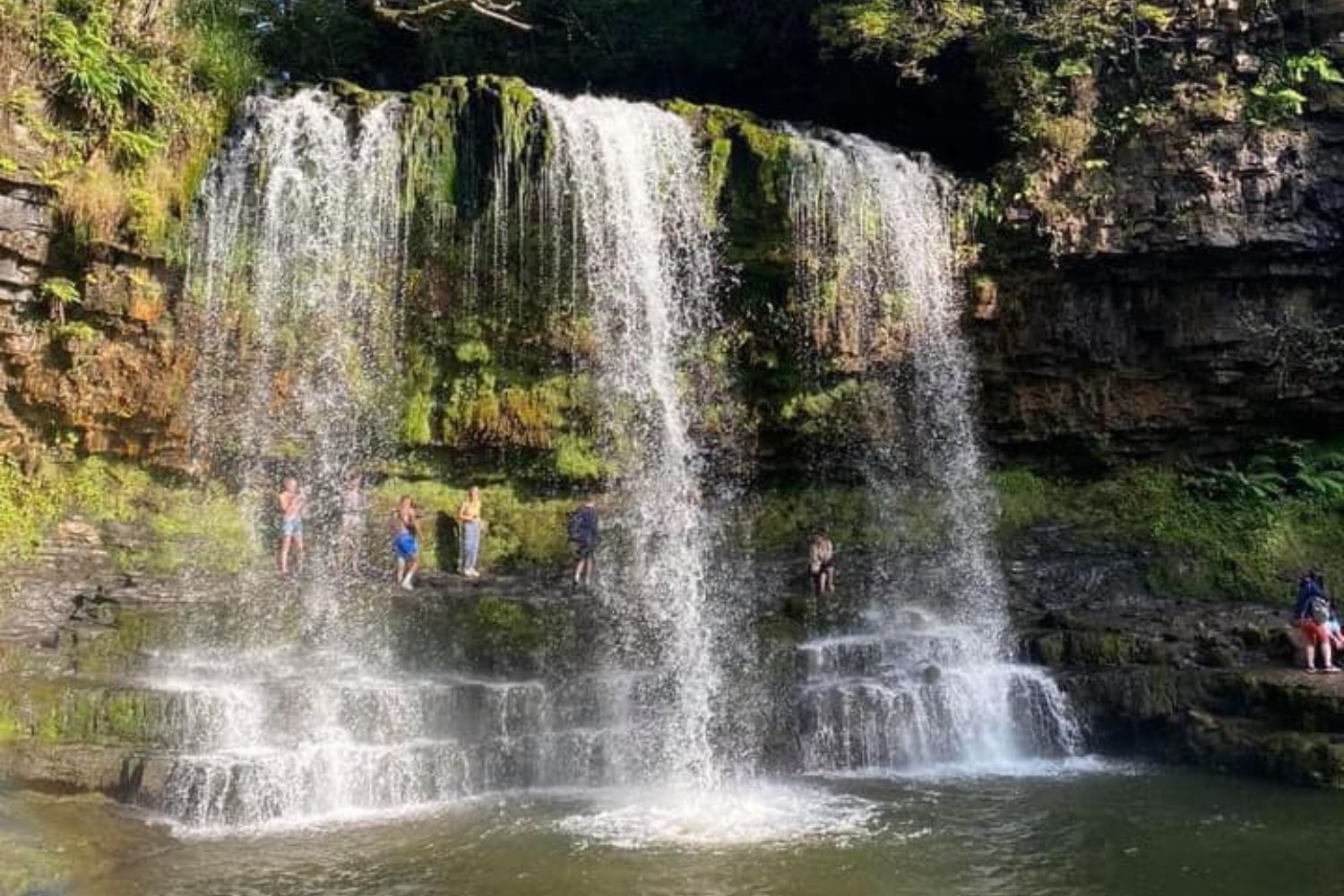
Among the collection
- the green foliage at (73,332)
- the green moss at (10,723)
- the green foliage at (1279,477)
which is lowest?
the green moss at (10,723)

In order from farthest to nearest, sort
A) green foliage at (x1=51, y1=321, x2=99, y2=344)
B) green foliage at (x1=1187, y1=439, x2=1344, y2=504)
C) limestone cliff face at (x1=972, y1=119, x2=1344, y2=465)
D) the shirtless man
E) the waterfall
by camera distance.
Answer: green foliage at (x1=1187, y1=439, x2=1344, y2=504), limestone cliff face at (x1=972, y1=119, x2=1344, y2=465), the waterfall, the shirtless man, green foliage at (x1=51, y1=321, x2=99, y2=344)

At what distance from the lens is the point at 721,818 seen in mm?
9062

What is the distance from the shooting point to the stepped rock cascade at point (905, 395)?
13.3 meters

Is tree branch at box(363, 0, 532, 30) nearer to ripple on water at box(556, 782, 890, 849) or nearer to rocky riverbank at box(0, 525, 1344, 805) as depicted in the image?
rocky riverbank at box(0, 525, 1344, 805)

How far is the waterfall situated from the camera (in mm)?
14250

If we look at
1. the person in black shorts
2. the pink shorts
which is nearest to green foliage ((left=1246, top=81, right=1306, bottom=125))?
the pink shorts

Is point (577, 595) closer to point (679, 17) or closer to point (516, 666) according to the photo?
point (516, 666)

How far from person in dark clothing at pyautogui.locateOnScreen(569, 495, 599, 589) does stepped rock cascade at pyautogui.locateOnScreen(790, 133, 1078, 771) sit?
354 cm

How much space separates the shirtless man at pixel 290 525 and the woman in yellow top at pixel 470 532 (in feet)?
6.97

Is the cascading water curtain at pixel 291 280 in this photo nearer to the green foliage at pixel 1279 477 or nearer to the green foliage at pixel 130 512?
the green foliage at pixel 130 512

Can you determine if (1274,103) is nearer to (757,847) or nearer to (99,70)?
(757,847)

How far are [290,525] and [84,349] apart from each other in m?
3.34

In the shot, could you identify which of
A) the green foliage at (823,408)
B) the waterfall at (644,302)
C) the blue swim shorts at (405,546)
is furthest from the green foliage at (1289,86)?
the blue swim shorts at (405,546)

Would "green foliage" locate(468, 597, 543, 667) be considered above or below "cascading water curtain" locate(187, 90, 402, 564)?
below
